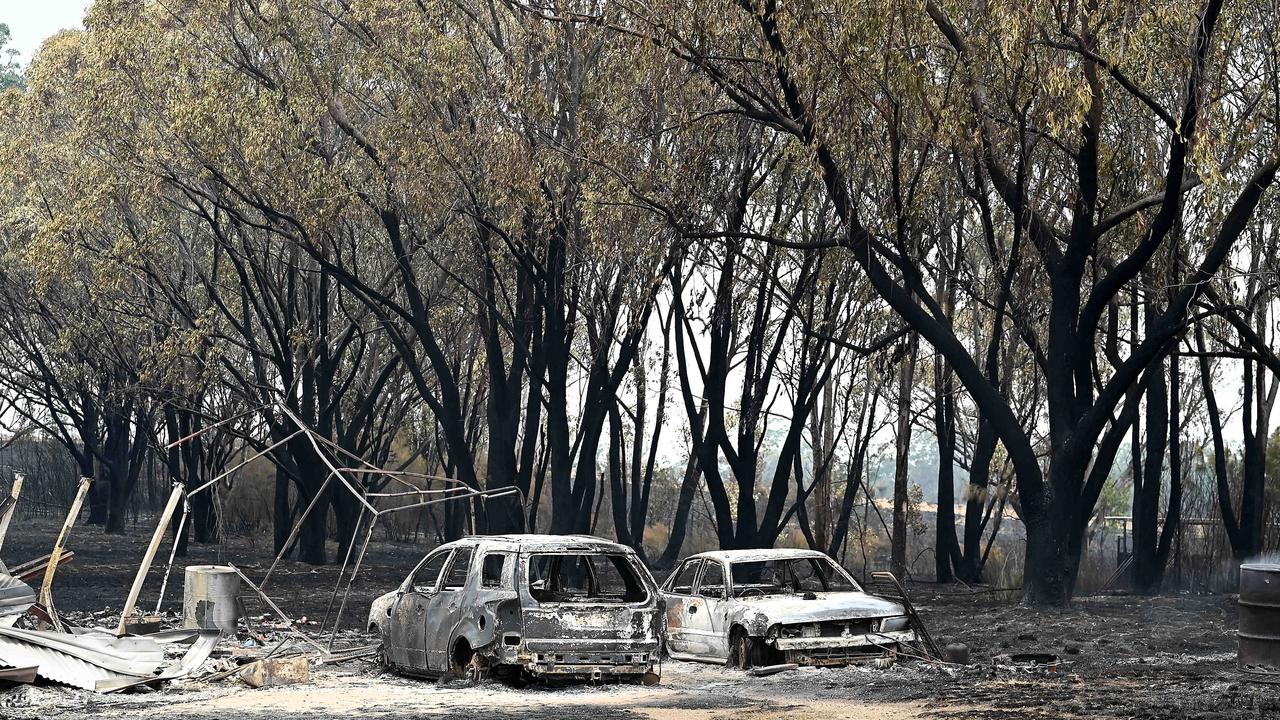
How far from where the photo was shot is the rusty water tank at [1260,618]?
43.2 feet

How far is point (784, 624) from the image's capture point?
49.1 feet

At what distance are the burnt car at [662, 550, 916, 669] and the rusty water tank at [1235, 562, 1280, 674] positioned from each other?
10.6ft

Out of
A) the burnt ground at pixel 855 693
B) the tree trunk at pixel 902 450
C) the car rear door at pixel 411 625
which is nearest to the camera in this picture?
the burnt ground at pixel 855 693

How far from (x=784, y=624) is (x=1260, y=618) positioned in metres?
4.28

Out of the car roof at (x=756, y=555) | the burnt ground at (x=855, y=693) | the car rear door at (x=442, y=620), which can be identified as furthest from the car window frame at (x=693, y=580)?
the car rear door at (x=442, y=620)

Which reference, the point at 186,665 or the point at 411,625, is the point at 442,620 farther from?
the point at 186,665

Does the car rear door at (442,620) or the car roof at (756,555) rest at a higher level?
the car roof at (756,555)

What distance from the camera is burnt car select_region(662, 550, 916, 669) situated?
49.2ft

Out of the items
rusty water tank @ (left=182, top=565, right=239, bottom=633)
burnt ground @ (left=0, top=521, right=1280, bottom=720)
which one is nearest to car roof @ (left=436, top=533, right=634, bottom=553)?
burnt ground @ (left=0, top=521, right=1280, bottom=720)

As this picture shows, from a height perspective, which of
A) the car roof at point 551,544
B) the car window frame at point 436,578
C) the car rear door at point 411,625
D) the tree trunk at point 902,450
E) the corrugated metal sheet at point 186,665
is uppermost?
the tree trunk at point 902,450

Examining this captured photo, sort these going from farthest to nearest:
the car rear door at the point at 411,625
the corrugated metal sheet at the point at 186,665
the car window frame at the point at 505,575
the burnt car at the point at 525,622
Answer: the car rear door at the point at 411,625 → the car window frame at the point at 505,575 → the burnt car at the point at 525,622 → the corrugated metal sheet at the point at 186,665

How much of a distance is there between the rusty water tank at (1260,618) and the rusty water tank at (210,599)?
11252 millimetres

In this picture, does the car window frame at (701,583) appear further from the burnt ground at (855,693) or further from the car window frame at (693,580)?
the burnt ground at (855,693)

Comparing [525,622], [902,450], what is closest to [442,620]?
[525,622]
